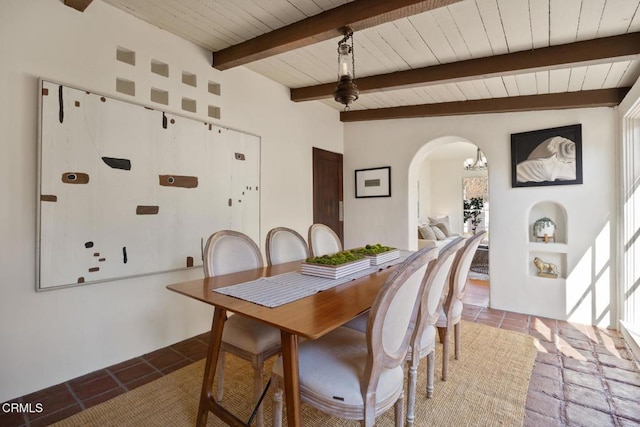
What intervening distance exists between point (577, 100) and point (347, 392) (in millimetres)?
3504

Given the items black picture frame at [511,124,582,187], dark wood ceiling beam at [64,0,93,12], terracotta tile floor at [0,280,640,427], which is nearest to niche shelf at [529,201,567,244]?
black picture frame at [511,124,582,187]

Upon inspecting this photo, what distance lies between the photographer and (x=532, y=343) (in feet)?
8.55

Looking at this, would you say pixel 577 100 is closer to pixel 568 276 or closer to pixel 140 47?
pixel 568 276

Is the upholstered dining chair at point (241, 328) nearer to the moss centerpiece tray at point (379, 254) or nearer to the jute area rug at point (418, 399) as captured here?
the jute area rug at point (418, 399)

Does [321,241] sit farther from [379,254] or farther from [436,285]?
[436,285]

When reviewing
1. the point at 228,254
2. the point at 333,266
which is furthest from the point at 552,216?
the point at 228,254

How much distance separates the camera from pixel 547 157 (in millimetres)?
3195

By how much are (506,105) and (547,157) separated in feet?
2.28

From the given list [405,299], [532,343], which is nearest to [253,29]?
[405,299]

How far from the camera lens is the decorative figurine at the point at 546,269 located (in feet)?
11.0

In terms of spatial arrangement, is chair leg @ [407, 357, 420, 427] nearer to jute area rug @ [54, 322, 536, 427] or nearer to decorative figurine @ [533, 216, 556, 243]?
jute area rug @ [54, 322, 536, 427]

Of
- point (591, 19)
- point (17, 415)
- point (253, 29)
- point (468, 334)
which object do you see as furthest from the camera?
point (468, 334)

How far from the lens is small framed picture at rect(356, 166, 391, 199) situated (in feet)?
13.8

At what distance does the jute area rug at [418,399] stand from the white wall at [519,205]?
1.20 m
